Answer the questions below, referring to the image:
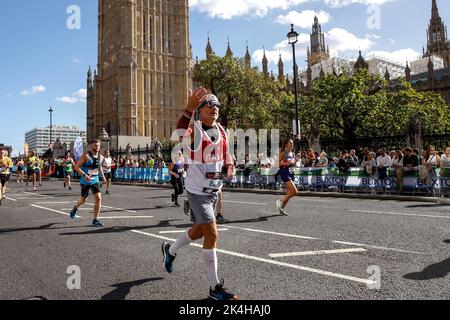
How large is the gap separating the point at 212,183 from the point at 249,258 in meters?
1.63

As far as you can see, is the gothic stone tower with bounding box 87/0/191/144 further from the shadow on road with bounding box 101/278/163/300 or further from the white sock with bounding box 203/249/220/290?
the white sock with bounding box 203/249/220/290

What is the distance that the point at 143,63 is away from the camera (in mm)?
72000

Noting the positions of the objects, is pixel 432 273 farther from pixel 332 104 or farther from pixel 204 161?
pixel 332 104

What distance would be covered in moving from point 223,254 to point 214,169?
5.90 feet

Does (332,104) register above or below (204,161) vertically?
above

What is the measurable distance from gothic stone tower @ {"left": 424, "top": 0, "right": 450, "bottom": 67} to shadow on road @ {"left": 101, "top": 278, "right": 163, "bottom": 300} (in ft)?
420

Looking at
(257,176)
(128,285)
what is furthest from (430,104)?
(128,285)

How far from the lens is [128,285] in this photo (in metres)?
4.21

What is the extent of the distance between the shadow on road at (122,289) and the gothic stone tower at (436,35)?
420ft

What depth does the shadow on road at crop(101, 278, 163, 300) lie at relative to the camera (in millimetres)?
3841

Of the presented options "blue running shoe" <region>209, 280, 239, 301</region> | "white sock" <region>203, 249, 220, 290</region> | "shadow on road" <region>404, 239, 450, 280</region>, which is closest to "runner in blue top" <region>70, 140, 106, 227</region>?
"white sock" <region>203, 249, 220, 290</region>

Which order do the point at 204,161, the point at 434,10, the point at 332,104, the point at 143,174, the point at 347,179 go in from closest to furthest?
the point at 204,161, the point at 347,179, the point at 143,174, the point at 332,104, the point at 434,10

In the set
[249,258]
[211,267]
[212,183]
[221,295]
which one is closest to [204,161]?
[212,183]

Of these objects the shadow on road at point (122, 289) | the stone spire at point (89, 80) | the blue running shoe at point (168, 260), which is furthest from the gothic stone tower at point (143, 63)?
the shadow on road at point (122, 289)
